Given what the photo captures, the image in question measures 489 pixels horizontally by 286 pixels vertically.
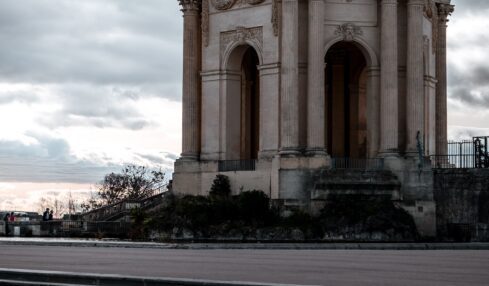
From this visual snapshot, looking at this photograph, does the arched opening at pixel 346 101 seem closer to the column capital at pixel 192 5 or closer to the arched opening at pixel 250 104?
the arched opening at pixel 250 104

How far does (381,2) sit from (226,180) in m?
14.5

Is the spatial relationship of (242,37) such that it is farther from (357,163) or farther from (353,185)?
(353,185)

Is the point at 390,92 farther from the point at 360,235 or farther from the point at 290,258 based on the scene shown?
the point at 290,258

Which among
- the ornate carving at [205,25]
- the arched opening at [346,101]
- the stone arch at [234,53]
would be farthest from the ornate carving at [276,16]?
the arched opening at [346,101]

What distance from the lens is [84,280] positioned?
30578 mm

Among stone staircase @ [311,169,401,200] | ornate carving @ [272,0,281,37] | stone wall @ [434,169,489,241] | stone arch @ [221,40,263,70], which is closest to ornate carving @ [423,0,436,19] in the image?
ornate carving @ [272,0,281,37]

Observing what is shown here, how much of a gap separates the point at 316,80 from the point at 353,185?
682 centimetres

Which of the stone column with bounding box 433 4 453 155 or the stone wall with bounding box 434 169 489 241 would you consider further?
the stone column with bounding box 433 4 453 155

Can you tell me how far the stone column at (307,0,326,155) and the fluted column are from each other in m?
5.60

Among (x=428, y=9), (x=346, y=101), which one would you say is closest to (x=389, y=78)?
(x=428, y=9)

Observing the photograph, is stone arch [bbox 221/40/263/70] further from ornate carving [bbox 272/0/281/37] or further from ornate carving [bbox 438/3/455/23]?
ornate carving [bbox 438/3/455/23]

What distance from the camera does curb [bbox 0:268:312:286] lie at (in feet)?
94.1

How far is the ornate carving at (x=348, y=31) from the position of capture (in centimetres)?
7206

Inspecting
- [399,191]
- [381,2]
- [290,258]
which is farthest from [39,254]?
[381,2]
